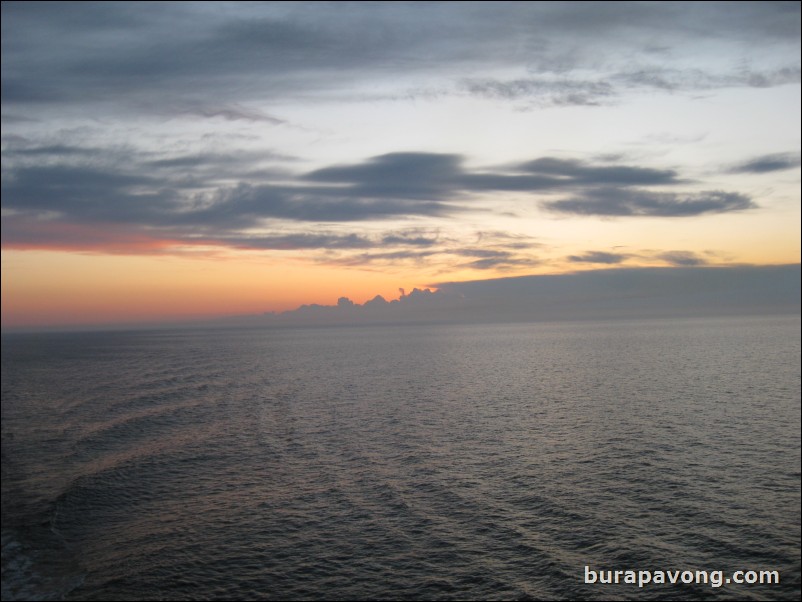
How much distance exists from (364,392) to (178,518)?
70.1 meters

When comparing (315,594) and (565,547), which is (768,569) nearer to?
(565,547)

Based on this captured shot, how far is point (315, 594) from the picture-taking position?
3706 cm

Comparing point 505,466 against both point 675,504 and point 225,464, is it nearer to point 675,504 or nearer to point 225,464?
point 675,504

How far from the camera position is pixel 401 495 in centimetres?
5288

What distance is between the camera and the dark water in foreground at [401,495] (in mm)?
38906

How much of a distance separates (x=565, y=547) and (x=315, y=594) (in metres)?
17.9

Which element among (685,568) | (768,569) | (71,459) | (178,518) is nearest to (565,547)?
(685,568)

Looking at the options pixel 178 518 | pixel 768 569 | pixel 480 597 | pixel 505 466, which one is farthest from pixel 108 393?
pixel 768 569

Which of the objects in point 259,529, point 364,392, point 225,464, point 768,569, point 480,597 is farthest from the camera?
point 364,392

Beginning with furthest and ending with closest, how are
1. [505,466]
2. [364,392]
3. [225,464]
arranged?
[364,392] < [225,464] < [505,466]

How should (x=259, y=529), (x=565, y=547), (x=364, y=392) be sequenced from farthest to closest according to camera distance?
(x=364, y=392) < (x=259, y=529) < (x=565, y=547)

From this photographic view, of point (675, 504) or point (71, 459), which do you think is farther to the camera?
point (71, 459)

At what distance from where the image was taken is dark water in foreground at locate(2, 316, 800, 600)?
38906 mm

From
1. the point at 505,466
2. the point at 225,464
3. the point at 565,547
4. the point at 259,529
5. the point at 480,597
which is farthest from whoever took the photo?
the point at 225,464
